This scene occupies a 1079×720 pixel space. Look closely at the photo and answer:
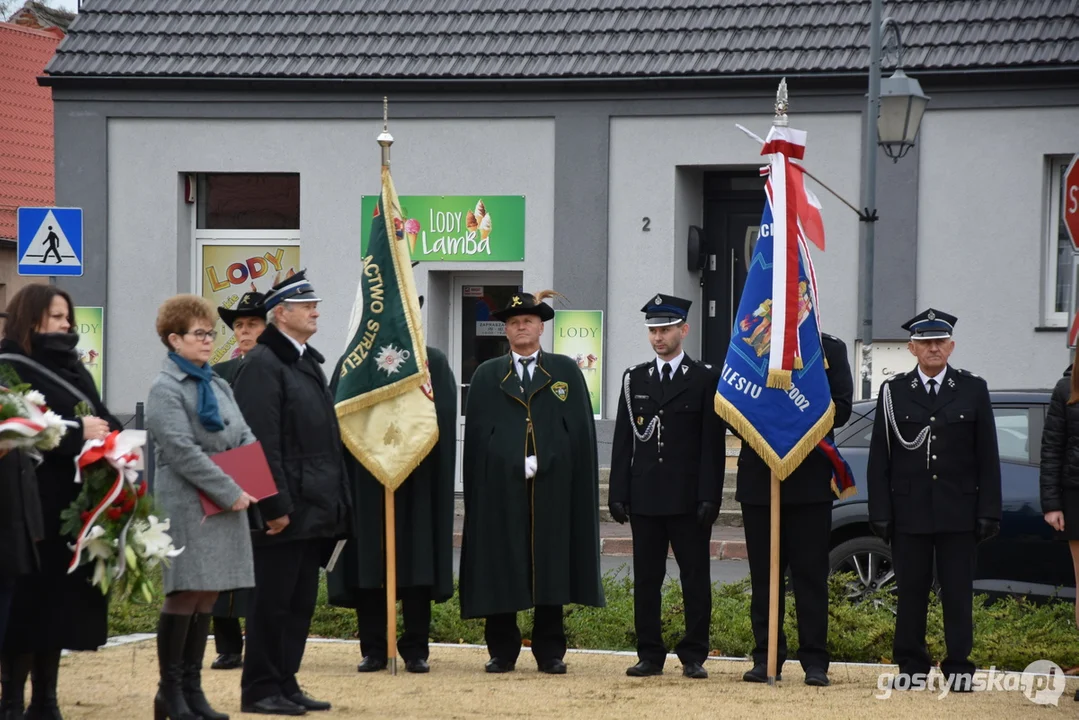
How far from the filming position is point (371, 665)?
8.78 meters

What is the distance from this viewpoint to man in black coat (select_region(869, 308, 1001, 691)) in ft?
27.7

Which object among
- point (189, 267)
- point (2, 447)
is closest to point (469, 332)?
point (189, 267)

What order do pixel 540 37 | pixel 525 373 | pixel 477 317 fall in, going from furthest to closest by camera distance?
pixel 477 317, pixel 540 37, pixel 525 373

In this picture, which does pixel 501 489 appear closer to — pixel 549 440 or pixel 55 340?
pixel 549 440

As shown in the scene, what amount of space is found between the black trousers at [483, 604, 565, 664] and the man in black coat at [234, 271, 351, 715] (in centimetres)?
138

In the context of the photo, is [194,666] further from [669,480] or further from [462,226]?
[462,226]

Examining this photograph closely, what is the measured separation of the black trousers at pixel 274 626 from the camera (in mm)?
7461

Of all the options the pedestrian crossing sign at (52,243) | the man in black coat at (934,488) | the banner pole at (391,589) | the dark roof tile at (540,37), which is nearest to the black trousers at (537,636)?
the banner pole at (391,589)

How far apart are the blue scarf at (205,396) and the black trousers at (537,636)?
240cm

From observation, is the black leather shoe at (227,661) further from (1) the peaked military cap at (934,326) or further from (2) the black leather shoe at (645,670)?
(1) the peaked military cap at (934,326)

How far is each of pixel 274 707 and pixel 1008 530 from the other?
16.3ft

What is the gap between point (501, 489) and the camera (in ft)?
29.5

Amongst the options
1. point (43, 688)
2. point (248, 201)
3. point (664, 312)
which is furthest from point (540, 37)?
point (43, 688)

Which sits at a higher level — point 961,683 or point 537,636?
point 537,636
